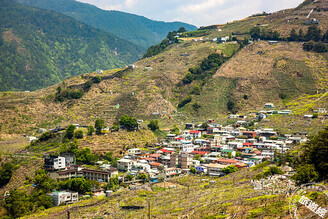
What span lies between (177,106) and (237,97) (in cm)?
1407

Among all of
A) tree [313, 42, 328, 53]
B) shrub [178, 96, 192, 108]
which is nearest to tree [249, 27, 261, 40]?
tree [313, 42, 328, 53]

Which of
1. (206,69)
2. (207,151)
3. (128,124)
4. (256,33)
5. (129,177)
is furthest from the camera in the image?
(256,33)

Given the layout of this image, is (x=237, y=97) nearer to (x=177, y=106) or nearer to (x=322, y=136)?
(x=177, y=106)

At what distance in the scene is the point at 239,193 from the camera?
122ft

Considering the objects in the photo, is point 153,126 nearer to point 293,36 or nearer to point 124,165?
point 124,165

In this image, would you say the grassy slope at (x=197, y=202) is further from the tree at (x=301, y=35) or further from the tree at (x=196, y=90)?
the tree at (x=301, y=35)

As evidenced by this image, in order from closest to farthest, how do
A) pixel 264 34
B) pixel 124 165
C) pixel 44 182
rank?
pixel 44 182 → pixel 124 165 → pixel 264 34

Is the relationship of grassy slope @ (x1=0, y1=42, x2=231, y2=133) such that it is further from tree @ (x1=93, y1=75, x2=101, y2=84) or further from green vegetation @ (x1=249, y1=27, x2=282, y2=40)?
green vegetation @ (x1=249, y1=27, x2=282, y2=40)

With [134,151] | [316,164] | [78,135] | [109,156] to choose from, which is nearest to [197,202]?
[316,164]

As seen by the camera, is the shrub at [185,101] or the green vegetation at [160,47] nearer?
the shrub at [185,101]

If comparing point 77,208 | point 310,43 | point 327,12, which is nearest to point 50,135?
point 77,208

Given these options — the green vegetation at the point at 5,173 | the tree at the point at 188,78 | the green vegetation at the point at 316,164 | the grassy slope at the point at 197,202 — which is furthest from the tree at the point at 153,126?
the green vegetation at the point at 316,164

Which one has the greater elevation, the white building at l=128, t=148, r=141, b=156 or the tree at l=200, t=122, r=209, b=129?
the tree at l=200, t=122, r=209, b=129

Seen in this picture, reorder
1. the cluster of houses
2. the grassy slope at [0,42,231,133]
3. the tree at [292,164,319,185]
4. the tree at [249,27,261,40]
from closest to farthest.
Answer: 1. the tree at [292,164,319,185]
2. the cluster of houses
3. the grassy slope at [0,42,231,133]
4. the tree at [249,27,261,40]
